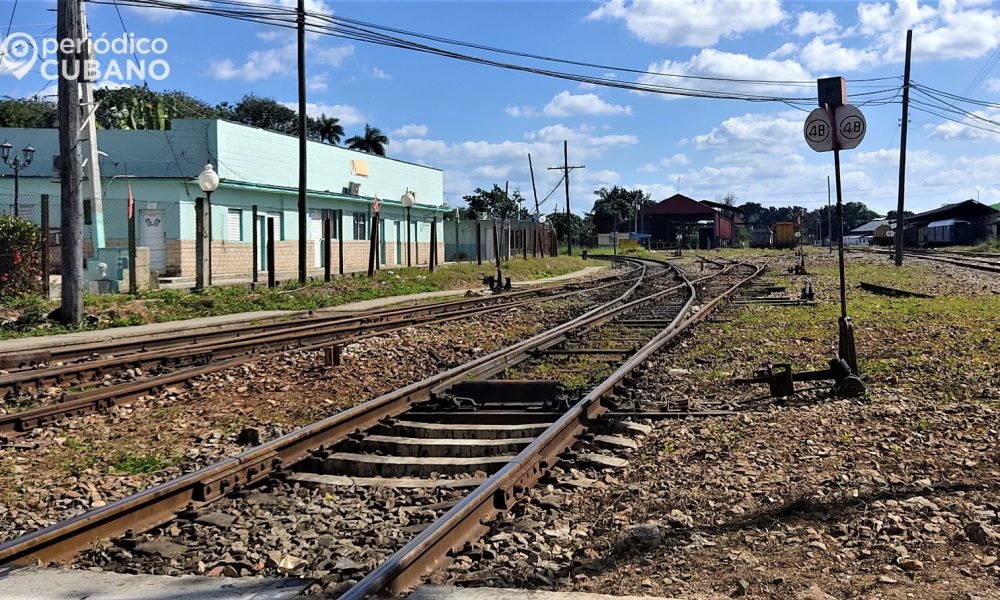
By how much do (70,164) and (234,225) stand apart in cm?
1567

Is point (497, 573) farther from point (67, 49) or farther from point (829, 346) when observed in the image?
point (67, 49)

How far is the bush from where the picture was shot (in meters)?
18.6

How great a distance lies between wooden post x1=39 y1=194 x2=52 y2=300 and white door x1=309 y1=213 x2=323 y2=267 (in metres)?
17.7

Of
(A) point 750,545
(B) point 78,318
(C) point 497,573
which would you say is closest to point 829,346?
(A) point 750,545

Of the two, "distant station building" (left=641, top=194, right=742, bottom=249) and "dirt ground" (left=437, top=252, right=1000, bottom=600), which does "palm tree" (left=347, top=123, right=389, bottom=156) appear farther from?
"dirt ground" (left=437, top=252, right=1000, bottom=600)

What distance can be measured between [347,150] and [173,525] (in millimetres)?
36499

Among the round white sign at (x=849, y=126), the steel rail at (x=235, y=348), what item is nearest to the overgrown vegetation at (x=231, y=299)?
the steel rail at (x=235, y=348)

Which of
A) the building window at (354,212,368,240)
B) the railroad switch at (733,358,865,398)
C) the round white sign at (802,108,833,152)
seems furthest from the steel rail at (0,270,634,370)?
the building window at (354,212,368,240)

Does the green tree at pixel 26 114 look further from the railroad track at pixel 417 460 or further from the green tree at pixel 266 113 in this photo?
the railroad track at pixel 417 460

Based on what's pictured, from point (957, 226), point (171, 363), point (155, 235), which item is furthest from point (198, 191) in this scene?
point (957, 226)

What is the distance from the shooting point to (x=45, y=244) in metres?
18.6

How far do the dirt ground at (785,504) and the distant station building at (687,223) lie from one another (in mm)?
93463

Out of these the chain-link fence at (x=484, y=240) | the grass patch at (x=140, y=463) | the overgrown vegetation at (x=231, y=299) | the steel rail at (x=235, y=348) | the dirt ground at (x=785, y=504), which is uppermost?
the chain-link fence at (x=484, y=240)

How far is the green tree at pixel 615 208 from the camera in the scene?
132 m
